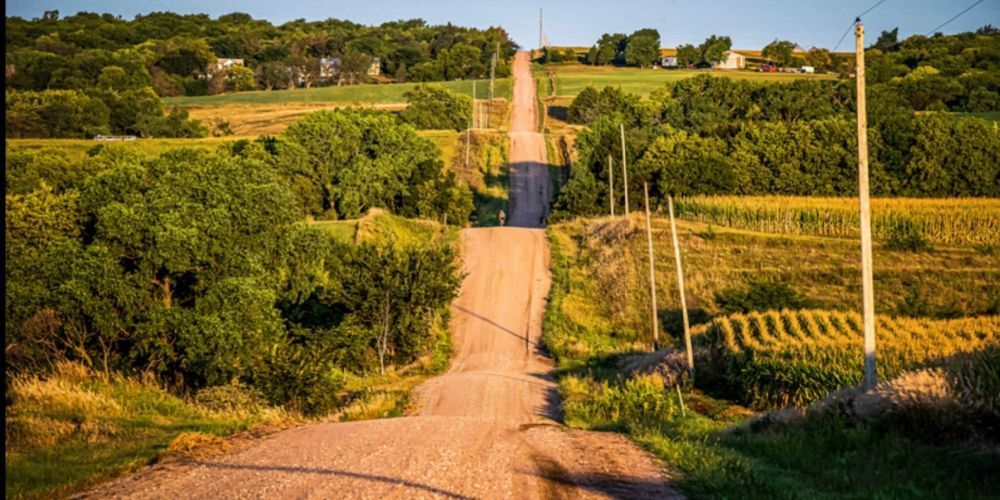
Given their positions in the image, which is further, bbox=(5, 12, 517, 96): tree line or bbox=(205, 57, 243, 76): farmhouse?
bbox=(205, 57, 243, 76): farmhouse

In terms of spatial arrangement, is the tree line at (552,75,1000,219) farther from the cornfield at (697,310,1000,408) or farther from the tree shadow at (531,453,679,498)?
the tree shadow at (531,453,679,498)

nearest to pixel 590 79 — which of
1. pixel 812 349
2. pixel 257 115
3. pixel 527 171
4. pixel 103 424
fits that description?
pixel 257 115

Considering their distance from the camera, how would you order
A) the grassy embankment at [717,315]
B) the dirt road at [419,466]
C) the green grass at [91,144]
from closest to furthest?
the dirt road at [419,466]
the grassy embankment at [717,315]
the green grass at [91,144]

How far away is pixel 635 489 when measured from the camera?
11031mm

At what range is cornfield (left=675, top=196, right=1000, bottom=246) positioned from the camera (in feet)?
167

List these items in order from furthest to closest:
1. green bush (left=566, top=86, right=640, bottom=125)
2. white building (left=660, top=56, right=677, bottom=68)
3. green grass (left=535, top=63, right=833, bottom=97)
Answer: white building (left=660, top=56, right=677, bottom=68), green grass (left=535, top=63, right=833, bottom=97), green bush (left=566, top=86, right=640, bottom=125)

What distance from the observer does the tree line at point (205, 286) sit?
2881cm

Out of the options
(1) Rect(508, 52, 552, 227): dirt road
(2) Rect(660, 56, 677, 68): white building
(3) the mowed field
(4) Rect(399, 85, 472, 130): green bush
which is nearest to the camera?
(3) the mowed field

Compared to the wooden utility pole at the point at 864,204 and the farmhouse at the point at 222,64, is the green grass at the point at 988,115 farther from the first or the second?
the farmhouse at the point at 222,64

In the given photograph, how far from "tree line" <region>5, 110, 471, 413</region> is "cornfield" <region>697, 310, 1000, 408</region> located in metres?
11.4

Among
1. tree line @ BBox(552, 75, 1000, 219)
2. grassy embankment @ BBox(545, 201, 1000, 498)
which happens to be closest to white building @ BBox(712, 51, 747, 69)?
tree line @ BBox(552, 75, 1000, 219)

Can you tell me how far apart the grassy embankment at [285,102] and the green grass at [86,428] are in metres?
88.1

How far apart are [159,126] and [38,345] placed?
78.5 m

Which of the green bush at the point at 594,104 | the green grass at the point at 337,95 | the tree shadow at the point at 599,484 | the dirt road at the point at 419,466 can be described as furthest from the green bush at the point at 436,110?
the tree shadow at the point at 599,484
